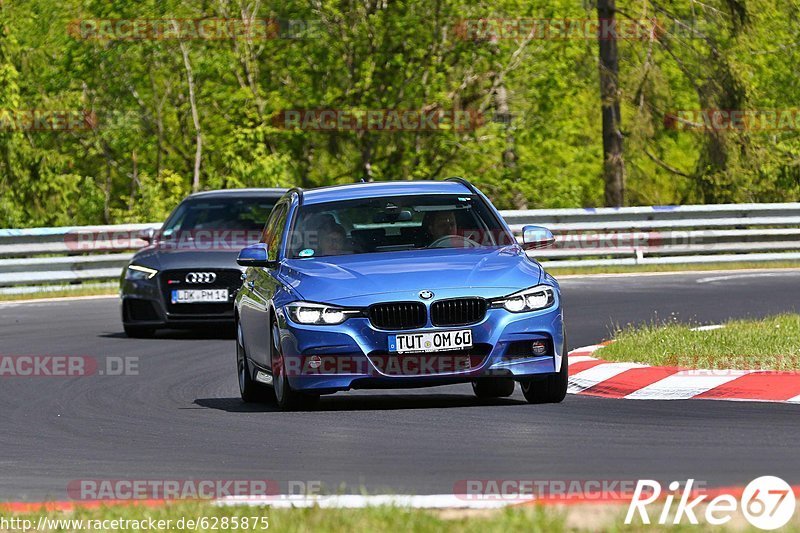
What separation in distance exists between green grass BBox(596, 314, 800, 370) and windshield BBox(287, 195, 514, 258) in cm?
169

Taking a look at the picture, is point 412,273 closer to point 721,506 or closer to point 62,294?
point 721,506

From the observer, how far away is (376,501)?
6.92 meters

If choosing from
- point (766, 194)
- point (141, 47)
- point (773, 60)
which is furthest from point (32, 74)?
point (773, 60)

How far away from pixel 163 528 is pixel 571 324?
12160 mm

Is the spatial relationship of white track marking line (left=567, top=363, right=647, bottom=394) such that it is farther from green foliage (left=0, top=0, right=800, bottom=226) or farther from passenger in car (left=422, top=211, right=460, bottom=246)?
green foliage (left=0, top=0, right=800, bottom=226)

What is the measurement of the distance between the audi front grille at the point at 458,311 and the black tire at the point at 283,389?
1.11m

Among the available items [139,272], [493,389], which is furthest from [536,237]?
[139,272]

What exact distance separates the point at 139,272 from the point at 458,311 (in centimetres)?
838

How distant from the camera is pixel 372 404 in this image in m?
11.8

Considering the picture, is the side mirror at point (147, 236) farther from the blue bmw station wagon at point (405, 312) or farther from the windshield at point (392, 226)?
the blue bmw station wagon at point (405, 312)

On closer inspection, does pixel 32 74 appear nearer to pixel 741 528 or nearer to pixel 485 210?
pixel 485 210

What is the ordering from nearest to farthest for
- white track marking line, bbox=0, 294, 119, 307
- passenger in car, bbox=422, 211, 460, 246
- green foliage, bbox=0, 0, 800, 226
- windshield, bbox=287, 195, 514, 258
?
windshield, bbox=287, 195, 514, 258, passenger in car, bbox=422, 211, 460, 246, white track marking line, bbox=0, 294, 119, 307, green foliage, bbox=0, 0, 800, 226

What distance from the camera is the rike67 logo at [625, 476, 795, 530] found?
619 cm

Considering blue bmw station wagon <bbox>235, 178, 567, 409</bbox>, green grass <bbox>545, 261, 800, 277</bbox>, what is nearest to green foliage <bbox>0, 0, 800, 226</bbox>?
green grass <bbox>545, 261, 800, 277</bbox>
